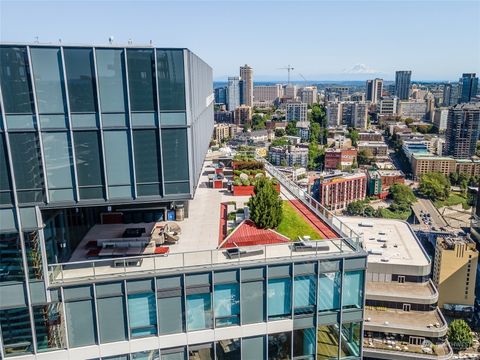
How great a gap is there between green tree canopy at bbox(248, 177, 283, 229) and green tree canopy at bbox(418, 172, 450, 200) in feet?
396

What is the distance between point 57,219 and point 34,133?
4.77 m

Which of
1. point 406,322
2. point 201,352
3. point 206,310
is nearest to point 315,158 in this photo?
point 406,322

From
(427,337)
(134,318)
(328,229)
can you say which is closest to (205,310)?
(134,318)

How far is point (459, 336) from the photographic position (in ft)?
169

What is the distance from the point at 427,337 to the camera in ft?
149

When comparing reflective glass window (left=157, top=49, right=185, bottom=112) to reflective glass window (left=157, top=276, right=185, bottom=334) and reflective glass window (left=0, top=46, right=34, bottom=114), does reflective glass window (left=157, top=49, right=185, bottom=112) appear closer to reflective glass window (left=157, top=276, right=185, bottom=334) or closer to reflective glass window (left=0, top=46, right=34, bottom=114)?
reflective glass window (left=0, top=46, right=34, bottom=114)

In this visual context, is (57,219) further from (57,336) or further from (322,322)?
(322,322)

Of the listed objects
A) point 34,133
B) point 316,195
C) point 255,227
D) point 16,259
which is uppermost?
point 34,133

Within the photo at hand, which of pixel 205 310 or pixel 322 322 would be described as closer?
pixel 205 310

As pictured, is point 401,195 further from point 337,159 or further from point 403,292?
point 403,292

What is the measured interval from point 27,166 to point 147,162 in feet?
11.3

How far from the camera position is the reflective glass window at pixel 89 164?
480 inches

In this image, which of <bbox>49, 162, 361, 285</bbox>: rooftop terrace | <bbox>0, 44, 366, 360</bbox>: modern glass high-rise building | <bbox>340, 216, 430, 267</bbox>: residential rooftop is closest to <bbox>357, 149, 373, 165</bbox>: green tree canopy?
<bbox>340, 216, 430, 267</bbox>: residential rooftop

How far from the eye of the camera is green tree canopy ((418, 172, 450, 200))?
410 ft
